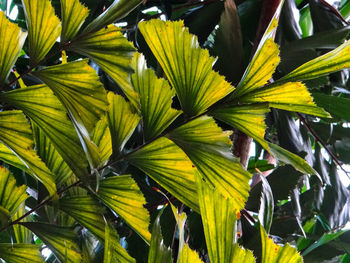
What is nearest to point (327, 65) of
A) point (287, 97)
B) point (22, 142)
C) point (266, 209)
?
point (287, 97)

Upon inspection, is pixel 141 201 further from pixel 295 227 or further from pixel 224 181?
pixel 295 227

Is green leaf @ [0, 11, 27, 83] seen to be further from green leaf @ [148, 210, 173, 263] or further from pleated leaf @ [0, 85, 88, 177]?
green leaf @ [148, 210, 173, 263]

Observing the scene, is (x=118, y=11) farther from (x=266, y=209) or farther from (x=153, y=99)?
(x=266, y=209)

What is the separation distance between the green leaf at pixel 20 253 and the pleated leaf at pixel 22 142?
0.35 ft

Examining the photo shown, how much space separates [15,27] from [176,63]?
0.15m

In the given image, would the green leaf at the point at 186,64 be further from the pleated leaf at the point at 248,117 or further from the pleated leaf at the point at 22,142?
the pleated leaf at the point at 22,142

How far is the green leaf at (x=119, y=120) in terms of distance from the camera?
49 cm

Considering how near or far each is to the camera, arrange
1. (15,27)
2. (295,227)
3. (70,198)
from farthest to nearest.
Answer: (295,227), (70,198), (15,27)

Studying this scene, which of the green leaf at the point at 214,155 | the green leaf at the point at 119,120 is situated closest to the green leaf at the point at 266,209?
the green leaf at the point at 214,155

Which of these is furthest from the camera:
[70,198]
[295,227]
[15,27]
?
[295,227]

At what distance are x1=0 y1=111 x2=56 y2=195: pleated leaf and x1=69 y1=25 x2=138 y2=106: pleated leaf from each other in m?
0.08

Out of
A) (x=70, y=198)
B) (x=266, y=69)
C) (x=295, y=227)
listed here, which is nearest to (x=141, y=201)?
(x=70, y=198)

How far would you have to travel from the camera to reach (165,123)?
0.48 metres

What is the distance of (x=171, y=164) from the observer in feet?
1.60
